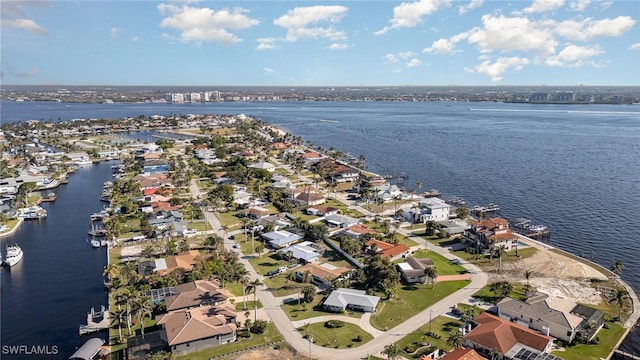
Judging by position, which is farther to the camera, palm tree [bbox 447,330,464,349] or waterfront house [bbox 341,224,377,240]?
waterfront house [bbox 341,224,377,240]

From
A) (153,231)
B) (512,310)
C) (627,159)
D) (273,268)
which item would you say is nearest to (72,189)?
(153,231)

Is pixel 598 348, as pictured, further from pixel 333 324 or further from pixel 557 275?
pixel 333 324

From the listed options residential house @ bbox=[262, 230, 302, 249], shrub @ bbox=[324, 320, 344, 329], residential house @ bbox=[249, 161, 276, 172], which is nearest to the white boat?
residential house @ bbox=[262, 230, 302, 249]

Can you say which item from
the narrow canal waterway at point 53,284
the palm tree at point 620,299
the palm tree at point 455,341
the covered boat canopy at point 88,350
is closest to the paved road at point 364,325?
the palm tree at point 455,341

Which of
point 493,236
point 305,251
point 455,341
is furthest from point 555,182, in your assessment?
point 455,341

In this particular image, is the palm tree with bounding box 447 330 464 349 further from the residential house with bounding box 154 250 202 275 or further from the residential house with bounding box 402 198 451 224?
the residential house with bounding box 402 198 451 224

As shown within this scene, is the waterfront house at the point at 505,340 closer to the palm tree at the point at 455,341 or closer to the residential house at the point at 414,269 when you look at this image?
the palm tree at the point at 455,341

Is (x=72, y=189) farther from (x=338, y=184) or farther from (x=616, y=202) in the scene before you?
(x=616, y=202)
